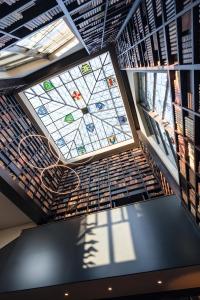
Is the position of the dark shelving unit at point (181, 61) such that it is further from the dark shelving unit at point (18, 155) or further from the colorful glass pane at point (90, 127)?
the colorful glass pane at point (90, 127)

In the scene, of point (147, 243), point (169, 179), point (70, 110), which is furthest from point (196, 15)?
point (70, 110)

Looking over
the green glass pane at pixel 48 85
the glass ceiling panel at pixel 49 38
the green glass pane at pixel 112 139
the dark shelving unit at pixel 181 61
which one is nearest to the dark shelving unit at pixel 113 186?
the green glass pane at pixel 112 139

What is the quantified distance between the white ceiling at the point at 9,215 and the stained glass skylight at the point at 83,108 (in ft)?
19.5

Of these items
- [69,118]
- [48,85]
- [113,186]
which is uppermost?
[48,85]

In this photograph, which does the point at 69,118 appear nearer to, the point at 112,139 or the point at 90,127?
the point at 90,127

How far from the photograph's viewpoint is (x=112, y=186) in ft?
33.1

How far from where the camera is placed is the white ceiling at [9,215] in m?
8.42

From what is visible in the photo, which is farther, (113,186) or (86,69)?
(86,69)

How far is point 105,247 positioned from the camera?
6.12 m

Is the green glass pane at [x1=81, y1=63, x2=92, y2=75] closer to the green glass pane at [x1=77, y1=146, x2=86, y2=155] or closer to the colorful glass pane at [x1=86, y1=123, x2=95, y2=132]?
the colorful glass pane at [x1=86, y1=123, x2=95, y2=132]

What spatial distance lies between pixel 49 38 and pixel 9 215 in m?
6.74

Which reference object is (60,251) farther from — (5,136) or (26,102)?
(26,102)

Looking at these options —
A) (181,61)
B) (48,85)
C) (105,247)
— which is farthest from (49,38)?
(105,247)

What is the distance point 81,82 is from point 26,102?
118 inches
